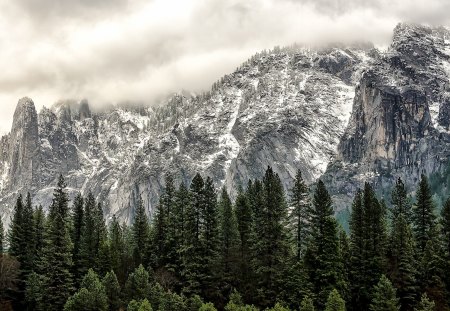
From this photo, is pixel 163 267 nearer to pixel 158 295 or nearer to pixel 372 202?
pixel 158 295

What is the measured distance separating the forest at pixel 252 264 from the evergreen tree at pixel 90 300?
0.43 ft

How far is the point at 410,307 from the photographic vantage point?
272 feet

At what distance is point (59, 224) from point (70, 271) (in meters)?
9.11

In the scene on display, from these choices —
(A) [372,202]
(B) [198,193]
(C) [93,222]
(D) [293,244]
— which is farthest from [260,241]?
(C) [93,222]

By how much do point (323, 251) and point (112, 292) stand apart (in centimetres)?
2976

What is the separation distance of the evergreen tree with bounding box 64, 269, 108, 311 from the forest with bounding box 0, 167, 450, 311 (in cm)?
13

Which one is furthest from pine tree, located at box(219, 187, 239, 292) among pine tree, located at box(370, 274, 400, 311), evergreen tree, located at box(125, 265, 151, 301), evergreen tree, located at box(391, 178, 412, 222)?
evergreen tree, located at box(391, 178, 412, 222)

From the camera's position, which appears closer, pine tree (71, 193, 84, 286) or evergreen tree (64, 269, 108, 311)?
evergreen tree (64, 269, 108, 311)

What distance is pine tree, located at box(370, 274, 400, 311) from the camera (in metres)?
76.5

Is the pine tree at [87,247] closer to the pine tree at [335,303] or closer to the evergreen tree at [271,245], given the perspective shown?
the evergreen tree at [271,245]

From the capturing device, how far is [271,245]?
273 ft

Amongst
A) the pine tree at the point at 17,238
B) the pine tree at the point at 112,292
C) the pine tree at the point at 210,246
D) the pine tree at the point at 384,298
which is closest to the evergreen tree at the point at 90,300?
the pine tree at the point at 112,292

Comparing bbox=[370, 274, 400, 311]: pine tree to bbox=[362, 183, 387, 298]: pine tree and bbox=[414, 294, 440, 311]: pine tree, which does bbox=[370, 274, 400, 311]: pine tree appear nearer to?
bbox=[414, 294, 440, 311]: pine tree

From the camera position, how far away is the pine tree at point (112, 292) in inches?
3359
